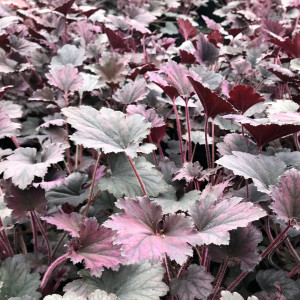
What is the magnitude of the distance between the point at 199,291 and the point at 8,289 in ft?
1.45

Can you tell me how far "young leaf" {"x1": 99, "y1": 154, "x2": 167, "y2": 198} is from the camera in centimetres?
86

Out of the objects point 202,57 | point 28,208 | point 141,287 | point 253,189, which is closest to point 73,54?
Answer: point 202,57

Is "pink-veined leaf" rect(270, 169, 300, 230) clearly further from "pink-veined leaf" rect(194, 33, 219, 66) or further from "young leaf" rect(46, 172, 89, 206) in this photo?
"pink-veined leaf" rect(194, 33, 219, 66)

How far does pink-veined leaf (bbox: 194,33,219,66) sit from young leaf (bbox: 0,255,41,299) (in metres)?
1.05

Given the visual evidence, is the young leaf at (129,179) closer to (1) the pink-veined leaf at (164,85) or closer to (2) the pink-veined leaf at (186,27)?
(1) the pink-veined leaf at (164,85)

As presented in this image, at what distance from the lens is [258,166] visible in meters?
0.82

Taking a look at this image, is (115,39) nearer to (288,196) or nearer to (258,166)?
(258,166)

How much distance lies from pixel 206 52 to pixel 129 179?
2.75ft

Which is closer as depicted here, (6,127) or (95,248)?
(95,248)

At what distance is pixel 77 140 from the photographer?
0.78 meters

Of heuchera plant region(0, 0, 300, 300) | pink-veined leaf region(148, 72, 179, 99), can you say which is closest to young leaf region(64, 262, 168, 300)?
heuchera plant region(0, 0, 300, 300)

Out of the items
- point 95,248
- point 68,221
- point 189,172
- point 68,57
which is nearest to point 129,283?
point 95,248

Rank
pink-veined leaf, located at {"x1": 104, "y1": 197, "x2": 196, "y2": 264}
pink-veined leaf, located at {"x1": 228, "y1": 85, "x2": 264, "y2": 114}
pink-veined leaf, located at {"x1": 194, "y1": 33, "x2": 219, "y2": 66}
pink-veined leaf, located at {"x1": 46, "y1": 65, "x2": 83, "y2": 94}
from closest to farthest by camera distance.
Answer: pink-veined leaf, located at {"x1": 104, "y1": 197, "x2": 196, "y2": 264}
pink-veined leaf, located at {"x1": 228, "y1": 85, "x2": 264, "y2": 114}
pink-veined leaf, located at {"x1": 46, "y1": 65, "x2": 83, "y2": 94}
pink-veined leaf, located at {"x1": 194, "y1": 33, "x2": 219, "y2": 66}

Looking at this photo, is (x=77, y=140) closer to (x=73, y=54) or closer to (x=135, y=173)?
(x=135, y=173)
